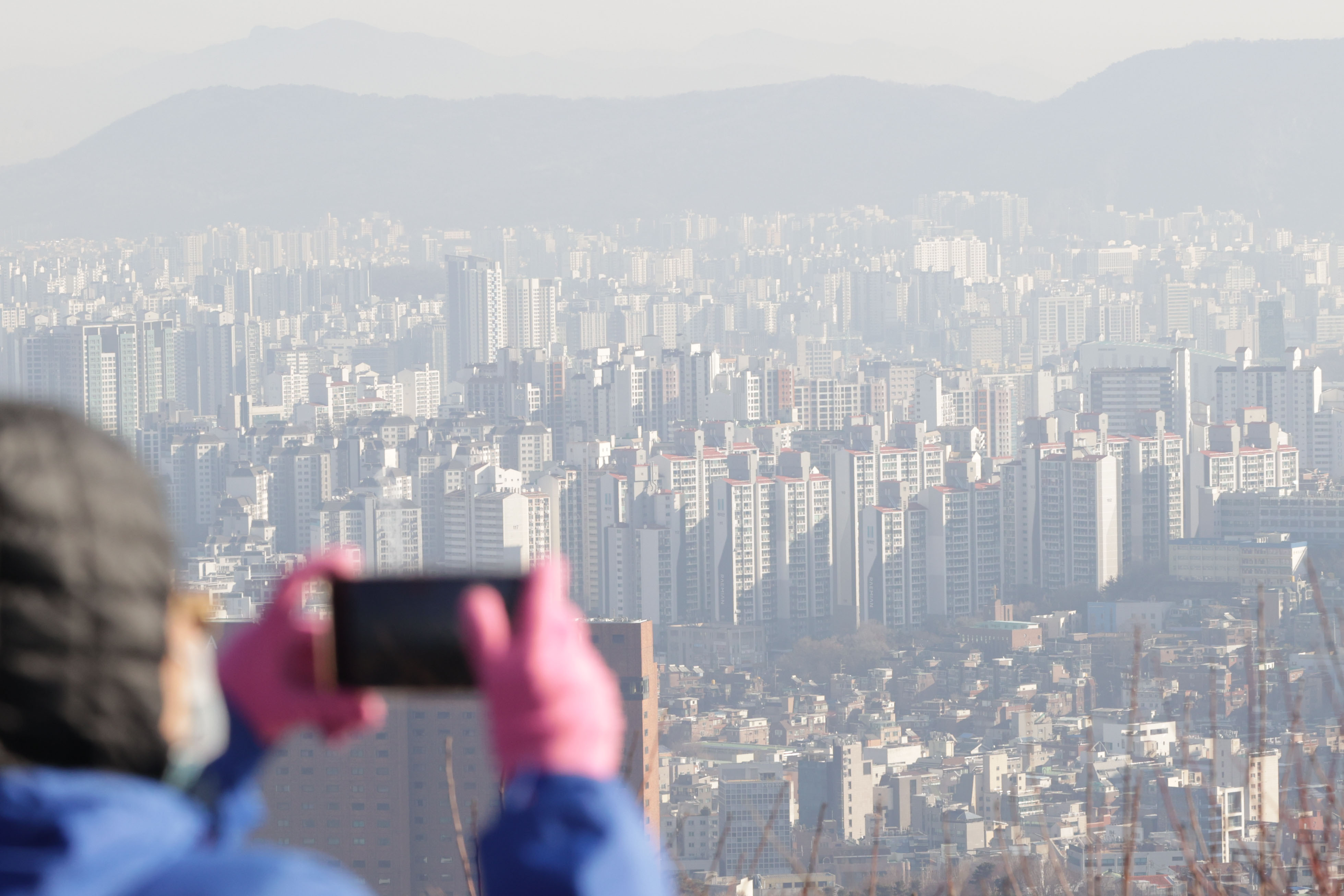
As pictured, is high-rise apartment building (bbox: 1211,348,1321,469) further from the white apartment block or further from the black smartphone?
the black smartphone

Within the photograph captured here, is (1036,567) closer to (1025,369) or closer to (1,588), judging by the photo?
(1025,369)

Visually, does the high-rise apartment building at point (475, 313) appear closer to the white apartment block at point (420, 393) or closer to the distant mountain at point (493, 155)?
the white apartment block at point (420, 393)

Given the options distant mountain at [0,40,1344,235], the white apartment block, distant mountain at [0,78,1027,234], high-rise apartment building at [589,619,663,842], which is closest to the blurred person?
high-rise apartment building at [589,619,663,842]

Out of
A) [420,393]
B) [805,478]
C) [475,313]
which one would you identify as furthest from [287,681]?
[475,313]

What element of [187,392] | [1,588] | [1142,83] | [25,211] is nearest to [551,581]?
[1,588]

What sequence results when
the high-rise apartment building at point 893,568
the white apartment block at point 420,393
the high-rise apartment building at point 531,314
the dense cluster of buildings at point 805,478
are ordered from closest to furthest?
1. the dense cluster of buildings at point 805,478
2. the high-rise apartment building at point 893,568
3. the white apartment block at point 420,393
4. the high-rise apartment building at point 531,314

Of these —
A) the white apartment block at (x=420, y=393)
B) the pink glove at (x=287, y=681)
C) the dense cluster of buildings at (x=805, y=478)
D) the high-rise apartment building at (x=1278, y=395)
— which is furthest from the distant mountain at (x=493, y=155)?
the pink glove at (x=287, y=681)

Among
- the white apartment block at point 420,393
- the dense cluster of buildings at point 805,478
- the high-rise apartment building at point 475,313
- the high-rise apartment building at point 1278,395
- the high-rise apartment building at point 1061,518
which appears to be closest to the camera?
the dense cluster of buildings at point 805,478

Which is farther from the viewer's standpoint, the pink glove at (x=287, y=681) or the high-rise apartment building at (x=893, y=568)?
the high-rise apartment building at (x=893, y=568)

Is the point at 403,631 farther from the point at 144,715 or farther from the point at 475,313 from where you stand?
the point at 475,313
